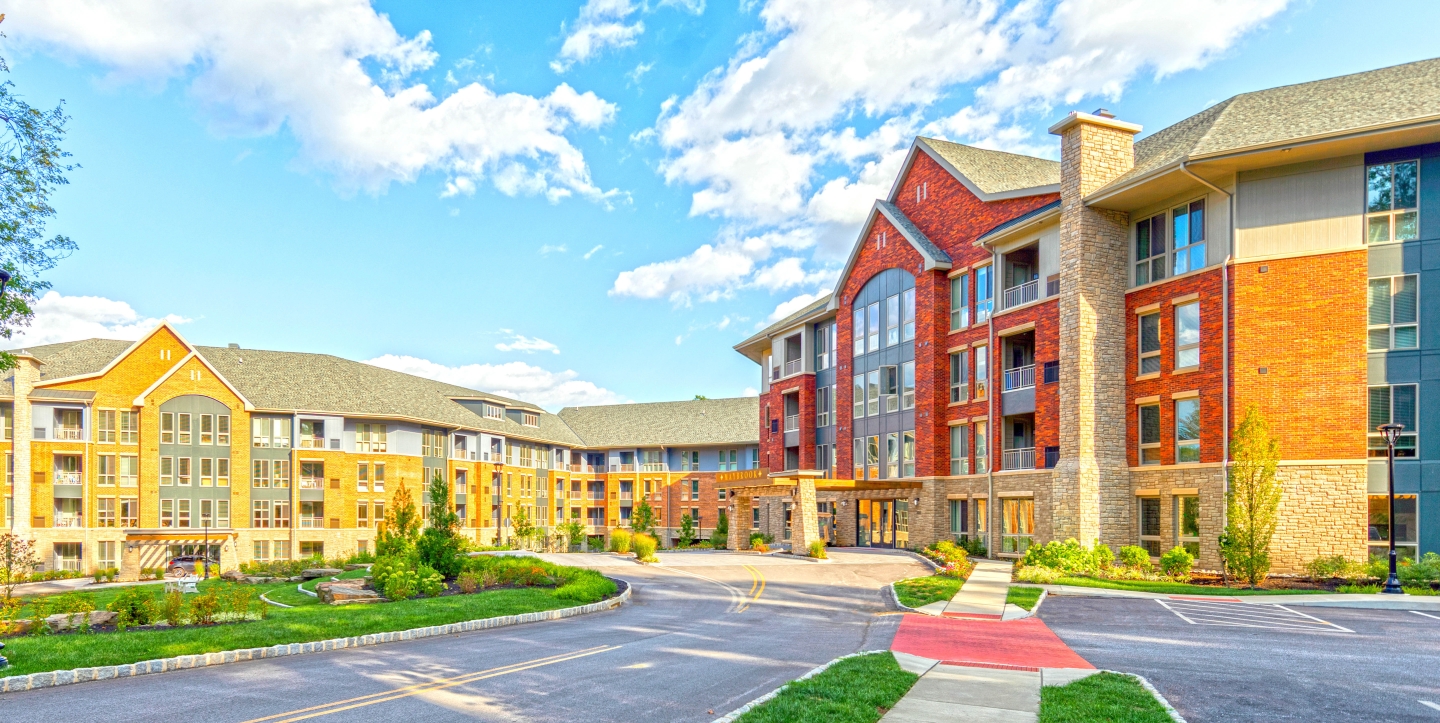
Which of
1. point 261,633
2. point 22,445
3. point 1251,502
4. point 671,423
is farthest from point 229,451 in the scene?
point 1251,502

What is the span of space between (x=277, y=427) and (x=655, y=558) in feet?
109

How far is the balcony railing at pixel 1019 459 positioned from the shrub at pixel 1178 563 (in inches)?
317

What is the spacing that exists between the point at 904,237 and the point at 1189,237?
14107 mm

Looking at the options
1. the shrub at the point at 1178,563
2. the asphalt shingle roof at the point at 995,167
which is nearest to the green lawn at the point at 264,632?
the shrub at the point at 1178,563

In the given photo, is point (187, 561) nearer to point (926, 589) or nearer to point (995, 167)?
point (926, 589)

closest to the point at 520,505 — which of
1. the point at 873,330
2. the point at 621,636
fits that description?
the point at 873,330

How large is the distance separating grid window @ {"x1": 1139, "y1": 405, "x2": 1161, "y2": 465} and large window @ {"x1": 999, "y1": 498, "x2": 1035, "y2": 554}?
4604 mm

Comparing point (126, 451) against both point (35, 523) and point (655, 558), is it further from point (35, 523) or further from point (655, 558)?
point (655, 558)

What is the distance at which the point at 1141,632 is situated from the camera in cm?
1625

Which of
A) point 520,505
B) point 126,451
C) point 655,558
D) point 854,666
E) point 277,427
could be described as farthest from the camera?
point 520,505

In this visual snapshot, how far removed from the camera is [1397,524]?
24781 millimetres

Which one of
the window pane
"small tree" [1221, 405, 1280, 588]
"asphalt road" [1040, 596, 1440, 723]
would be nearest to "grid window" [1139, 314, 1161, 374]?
"small tree" [1221, 405, 1280, 588]

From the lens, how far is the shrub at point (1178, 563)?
25750 millimetres

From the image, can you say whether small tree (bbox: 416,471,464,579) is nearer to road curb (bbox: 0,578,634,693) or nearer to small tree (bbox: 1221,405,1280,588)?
road curb (bbox: 0,578,634,693)
